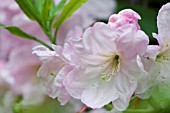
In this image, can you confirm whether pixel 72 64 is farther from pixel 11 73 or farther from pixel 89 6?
pixel 89 6

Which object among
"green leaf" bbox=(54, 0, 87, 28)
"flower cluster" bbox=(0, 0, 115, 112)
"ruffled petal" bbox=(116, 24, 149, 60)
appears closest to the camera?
"ruffled petal" bbox=(116, 24, 149, 60)

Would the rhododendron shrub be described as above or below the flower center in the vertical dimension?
above

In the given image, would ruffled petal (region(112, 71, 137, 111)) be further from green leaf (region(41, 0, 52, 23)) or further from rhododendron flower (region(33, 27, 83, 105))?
green leaf (region(41, 0, 52, 23))

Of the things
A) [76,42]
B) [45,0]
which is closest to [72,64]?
[76,42]

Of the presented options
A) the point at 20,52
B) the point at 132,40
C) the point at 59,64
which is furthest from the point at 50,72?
the point at 20,52

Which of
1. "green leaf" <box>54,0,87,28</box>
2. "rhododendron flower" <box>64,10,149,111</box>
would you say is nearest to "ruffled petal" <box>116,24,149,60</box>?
"rhododendron flower" <box>64,10,149,111</box>

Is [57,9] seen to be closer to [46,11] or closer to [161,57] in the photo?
[46,11]

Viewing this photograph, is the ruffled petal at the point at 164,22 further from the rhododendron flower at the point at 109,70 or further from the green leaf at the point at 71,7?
the green leaf at the point at 71,7
